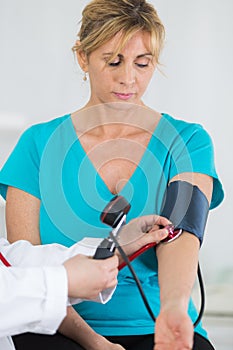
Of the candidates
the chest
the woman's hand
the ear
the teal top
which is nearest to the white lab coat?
the woman's hand

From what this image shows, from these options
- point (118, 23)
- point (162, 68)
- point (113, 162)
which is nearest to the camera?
point (118, 23)

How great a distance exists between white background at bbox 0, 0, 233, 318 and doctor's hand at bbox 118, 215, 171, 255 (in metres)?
1.16

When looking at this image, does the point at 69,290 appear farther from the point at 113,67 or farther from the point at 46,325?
the point at 113,67

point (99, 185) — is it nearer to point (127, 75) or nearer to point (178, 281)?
point (127, 75)

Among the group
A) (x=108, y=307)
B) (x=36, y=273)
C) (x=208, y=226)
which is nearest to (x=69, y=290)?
(x=36, y=273)

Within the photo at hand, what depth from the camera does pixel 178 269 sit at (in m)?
1.34

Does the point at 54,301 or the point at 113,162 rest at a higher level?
the point at 113,162

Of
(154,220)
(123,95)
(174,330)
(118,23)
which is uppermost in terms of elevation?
(118,23)

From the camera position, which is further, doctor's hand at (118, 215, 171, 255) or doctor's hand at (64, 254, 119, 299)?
doctor's hand at (118, 215, 171, 255)

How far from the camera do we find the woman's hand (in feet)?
3.69

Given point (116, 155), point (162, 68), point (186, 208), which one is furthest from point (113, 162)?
point (162, 68)

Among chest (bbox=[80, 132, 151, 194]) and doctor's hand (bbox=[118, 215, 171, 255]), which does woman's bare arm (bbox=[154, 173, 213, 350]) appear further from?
chest (bbox=[80, 132, 151, 194])

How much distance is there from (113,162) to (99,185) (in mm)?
76

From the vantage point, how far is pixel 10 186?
66.0 inches
